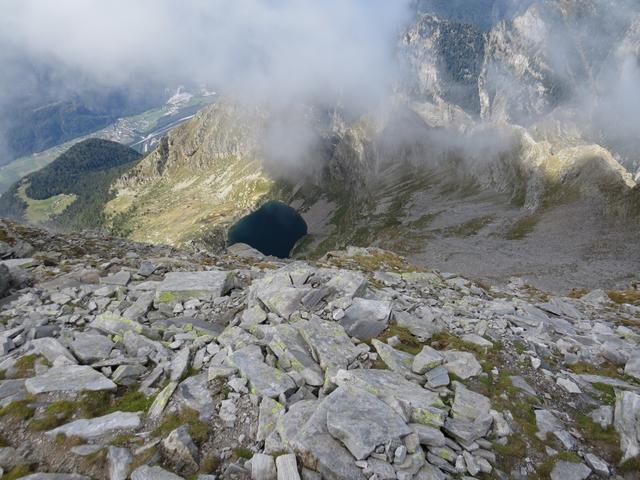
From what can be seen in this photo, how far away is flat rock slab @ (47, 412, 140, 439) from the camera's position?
11461 millimetres

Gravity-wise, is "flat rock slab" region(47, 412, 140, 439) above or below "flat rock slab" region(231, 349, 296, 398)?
above

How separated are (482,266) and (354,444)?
169808 mm

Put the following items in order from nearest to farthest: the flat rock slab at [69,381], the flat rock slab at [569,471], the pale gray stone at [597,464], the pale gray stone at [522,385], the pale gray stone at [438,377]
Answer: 1. the flat rock slab at [569,471]
2. the pale gray stone at [597,464]
3. the flat rock slab at [69,381]
4. the pale gray stone at [438,377]
5. the pale gray stone at [522,385]

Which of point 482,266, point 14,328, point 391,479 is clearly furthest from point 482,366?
point 482,266

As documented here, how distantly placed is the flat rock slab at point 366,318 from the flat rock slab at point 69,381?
10.5 metres

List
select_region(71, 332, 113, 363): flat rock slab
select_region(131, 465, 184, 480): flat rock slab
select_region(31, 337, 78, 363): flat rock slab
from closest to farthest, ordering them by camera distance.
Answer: select_region(131, 465, 184, 480): flat rock slab
select_region(31, 337, 78, 363): flat rock slab
select_region(71, 332, 113, 363): flat rock slab

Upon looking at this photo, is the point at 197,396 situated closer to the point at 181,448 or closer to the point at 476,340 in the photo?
the point at 181,448

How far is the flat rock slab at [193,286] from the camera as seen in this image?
21.8 m

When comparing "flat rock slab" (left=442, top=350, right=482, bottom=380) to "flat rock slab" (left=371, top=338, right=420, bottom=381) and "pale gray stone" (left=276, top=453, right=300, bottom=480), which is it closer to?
"flat rock slab" (left=371, top=338, right=420, bottom=381)

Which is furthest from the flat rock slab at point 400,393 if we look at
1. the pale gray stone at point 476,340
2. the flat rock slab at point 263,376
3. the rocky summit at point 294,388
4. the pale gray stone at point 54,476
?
the pale gray stone at point 54,476

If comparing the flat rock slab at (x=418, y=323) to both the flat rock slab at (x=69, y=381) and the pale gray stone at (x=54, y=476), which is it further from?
the pale gray stone at (x=54, y=476)

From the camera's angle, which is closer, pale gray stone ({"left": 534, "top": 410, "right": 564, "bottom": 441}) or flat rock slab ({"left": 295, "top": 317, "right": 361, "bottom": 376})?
pale gray stone ({"left": 534, "top": 410, "right": 564, "bottom": 441})

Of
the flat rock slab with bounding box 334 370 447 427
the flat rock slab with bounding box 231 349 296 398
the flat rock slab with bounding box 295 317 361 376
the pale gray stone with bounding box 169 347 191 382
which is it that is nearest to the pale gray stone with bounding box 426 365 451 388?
the flat rock slab with bounding box 334 370 447 427

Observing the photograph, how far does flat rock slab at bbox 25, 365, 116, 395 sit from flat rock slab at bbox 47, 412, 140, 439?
1.54 meters
